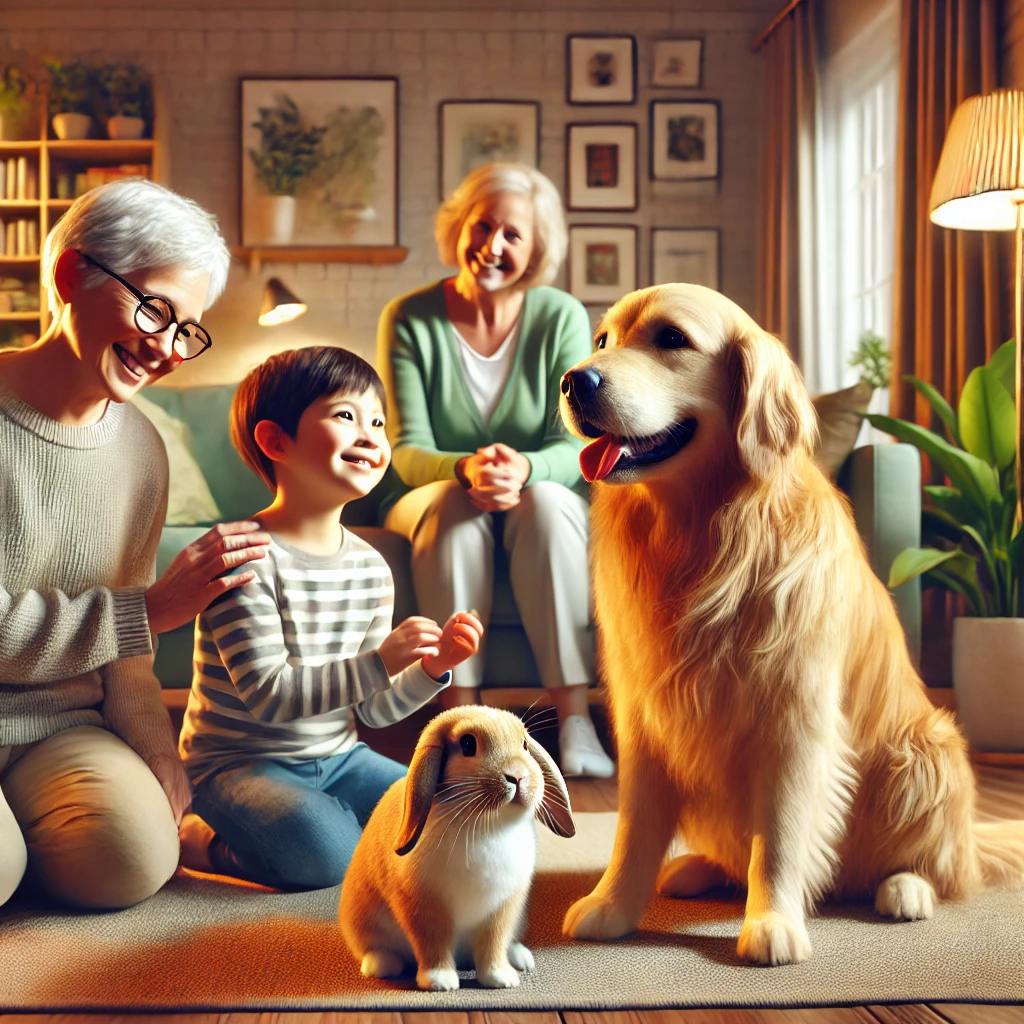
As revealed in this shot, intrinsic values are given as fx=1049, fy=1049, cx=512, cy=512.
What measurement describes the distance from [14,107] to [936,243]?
14.6 feet

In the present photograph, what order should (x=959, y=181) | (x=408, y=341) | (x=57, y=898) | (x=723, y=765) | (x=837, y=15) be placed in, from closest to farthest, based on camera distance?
1. (x=723, y=765)
2. (x=57, y=898)
3. (x=408, y=341)
4. (x=959, y=181)
5. (x=837, y=15)

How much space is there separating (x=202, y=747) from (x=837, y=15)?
4666 millimetres

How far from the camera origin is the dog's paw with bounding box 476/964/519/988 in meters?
1.04

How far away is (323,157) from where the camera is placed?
18.0 feet

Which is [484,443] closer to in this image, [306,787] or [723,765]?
[306,787]

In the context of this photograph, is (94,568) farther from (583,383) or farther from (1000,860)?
(1000,860)

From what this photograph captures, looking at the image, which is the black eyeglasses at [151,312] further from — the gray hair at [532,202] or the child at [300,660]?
the gray hair at [532,202]

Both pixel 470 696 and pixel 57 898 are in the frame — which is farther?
pixel 470 696

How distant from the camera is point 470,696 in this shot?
87.5 inches

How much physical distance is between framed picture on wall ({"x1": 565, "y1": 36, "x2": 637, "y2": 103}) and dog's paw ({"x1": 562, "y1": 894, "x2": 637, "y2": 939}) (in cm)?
510

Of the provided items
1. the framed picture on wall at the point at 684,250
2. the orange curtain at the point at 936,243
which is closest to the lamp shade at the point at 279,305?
the framed picture on wall at the point at 684,250

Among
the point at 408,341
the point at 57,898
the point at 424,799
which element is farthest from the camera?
the point at 408,341

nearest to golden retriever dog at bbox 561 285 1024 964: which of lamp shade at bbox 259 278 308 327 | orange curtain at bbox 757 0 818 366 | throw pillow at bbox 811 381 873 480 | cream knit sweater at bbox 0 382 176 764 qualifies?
cream knit sweater at bbox 0 382 176 764

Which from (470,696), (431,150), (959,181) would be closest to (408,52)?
(431,150)
